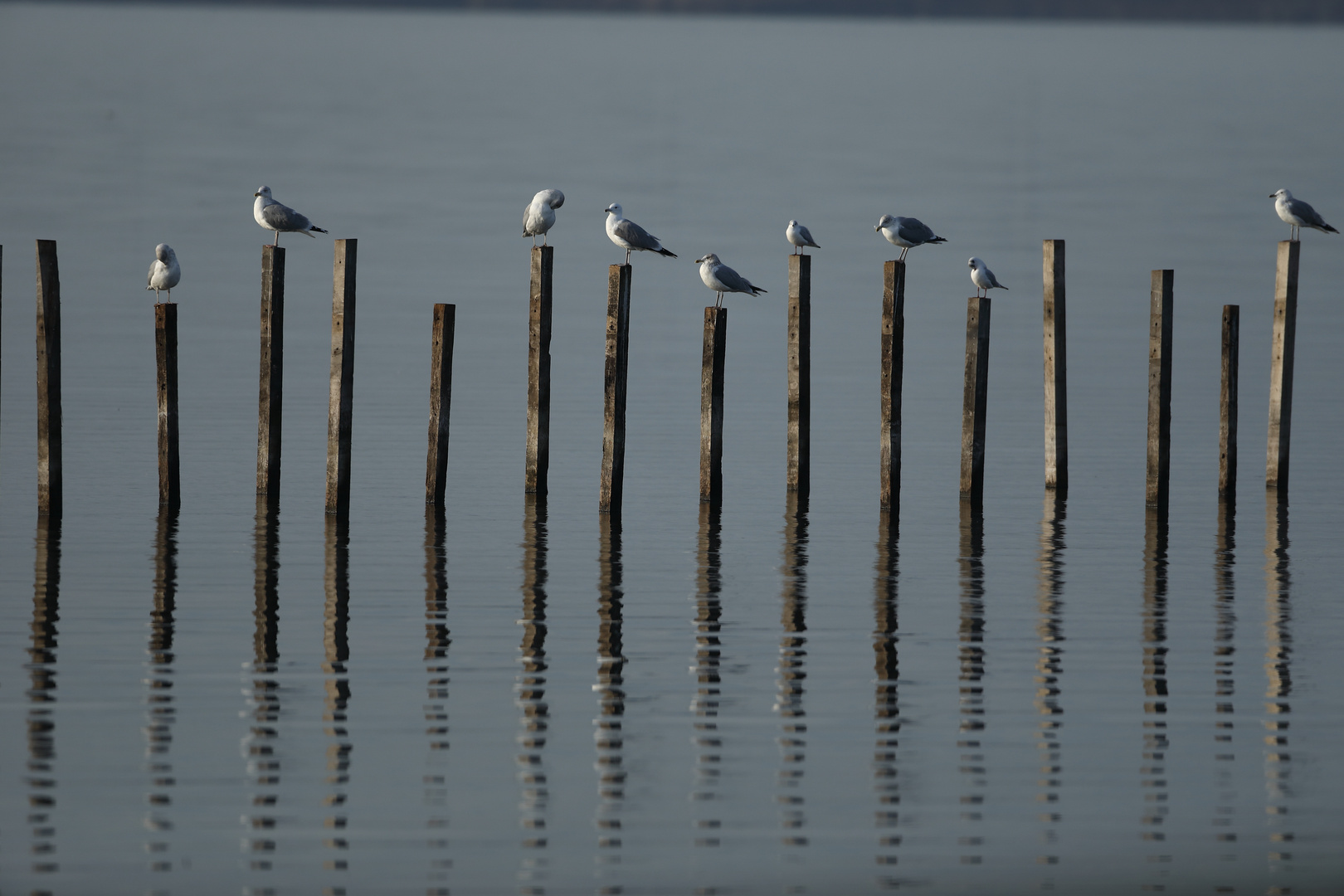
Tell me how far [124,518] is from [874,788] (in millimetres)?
11467

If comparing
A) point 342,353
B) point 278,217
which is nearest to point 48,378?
point 342,353

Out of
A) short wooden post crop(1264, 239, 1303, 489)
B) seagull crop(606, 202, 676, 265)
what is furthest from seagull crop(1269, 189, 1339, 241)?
seagull crop(606, 202, 676, 265)

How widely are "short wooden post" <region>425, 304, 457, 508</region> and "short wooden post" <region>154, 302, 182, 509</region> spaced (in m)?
2.88

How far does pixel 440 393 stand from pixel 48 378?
169 inches

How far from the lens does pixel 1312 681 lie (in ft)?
51.6

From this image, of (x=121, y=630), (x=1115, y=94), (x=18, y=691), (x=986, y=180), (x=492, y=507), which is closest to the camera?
(x=18, y=691)

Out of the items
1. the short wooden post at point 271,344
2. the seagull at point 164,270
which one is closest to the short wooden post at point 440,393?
the short wooden post at point 271,344

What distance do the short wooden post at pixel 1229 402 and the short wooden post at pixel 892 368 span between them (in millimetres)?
3895

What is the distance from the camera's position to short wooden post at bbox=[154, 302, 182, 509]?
818 inches

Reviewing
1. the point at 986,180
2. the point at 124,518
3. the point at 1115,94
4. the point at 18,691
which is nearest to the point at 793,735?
the point at 18,691

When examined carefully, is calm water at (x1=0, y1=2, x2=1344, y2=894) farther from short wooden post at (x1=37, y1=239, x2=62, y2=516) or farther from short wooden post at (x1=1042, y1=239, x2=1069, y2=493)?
short wooden post at (x1=1042, y1=239, x2=1069, y2=493)

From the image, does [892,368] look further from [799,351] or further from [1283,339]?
[1283,339]

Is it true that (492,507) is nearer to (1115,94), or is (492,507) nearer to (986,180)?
(986,180)

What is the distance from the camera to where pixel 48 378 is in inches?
811
